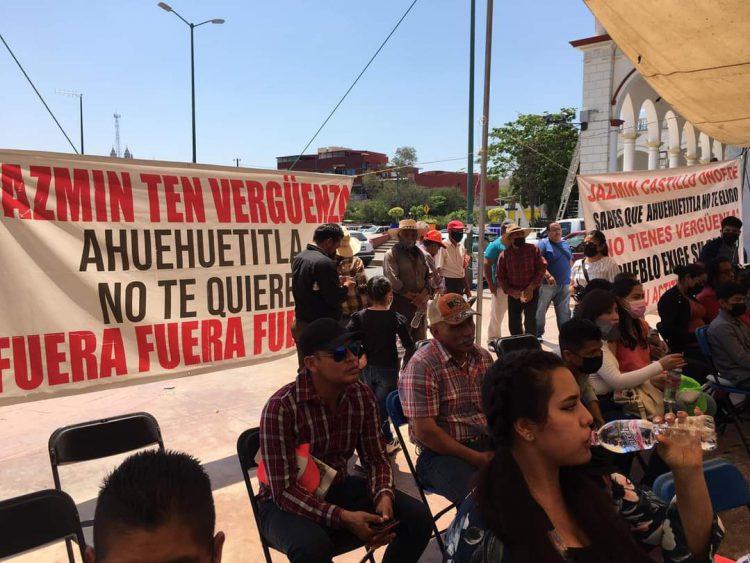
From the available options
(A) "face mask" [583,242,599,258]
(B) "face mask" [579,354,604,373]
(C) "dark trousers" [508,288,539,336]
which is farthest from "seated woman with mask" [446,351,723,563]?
(C) "dark trousers" [508,288,539,336]

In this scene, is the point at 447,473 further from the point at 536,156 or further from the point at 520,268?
the point at 536,156

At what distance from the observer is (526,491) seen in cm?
172

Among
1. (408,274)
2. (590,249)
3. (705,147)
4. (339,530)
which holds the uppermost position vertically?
(705,147)

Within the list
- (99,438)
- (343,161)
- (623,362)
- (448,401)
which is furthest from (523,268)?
(343,161)

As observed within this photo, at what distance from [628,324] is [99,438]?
3.34 m

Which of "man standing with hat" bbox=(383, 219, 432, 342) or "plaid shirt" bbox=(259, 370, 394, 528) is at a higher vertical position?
"man standing with hat" bbox=(383, 219, 432, 342)

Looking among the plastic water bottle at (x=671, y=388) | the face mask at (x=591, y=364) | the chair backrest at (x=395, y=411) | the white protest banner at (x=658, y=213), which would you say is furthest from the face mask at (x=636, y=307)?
the white protest banner at (x=658, y=213)

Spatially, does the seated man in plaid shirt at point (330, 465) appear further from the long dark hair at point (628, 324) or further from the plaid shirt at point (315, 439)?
the long dark hair at point (628, 324)

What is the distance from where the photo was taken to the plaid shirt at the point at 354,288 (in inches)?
227

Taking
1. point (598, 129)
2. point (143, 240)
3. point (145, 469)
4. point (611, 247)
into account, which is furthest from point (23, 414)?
point (598, 129)

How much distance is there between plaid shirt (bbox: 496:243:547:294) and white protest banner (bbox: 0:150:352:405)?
3.56m

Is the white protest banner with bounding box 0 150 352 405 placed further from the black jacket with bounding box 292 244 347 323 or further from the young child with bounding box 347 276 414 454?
the young child with bounding box 347 276 414 454

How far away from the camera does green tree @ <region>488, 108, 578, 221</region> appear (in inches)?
1788

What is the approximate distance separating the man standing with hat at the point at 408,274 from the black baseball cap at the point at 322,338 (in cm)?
376
